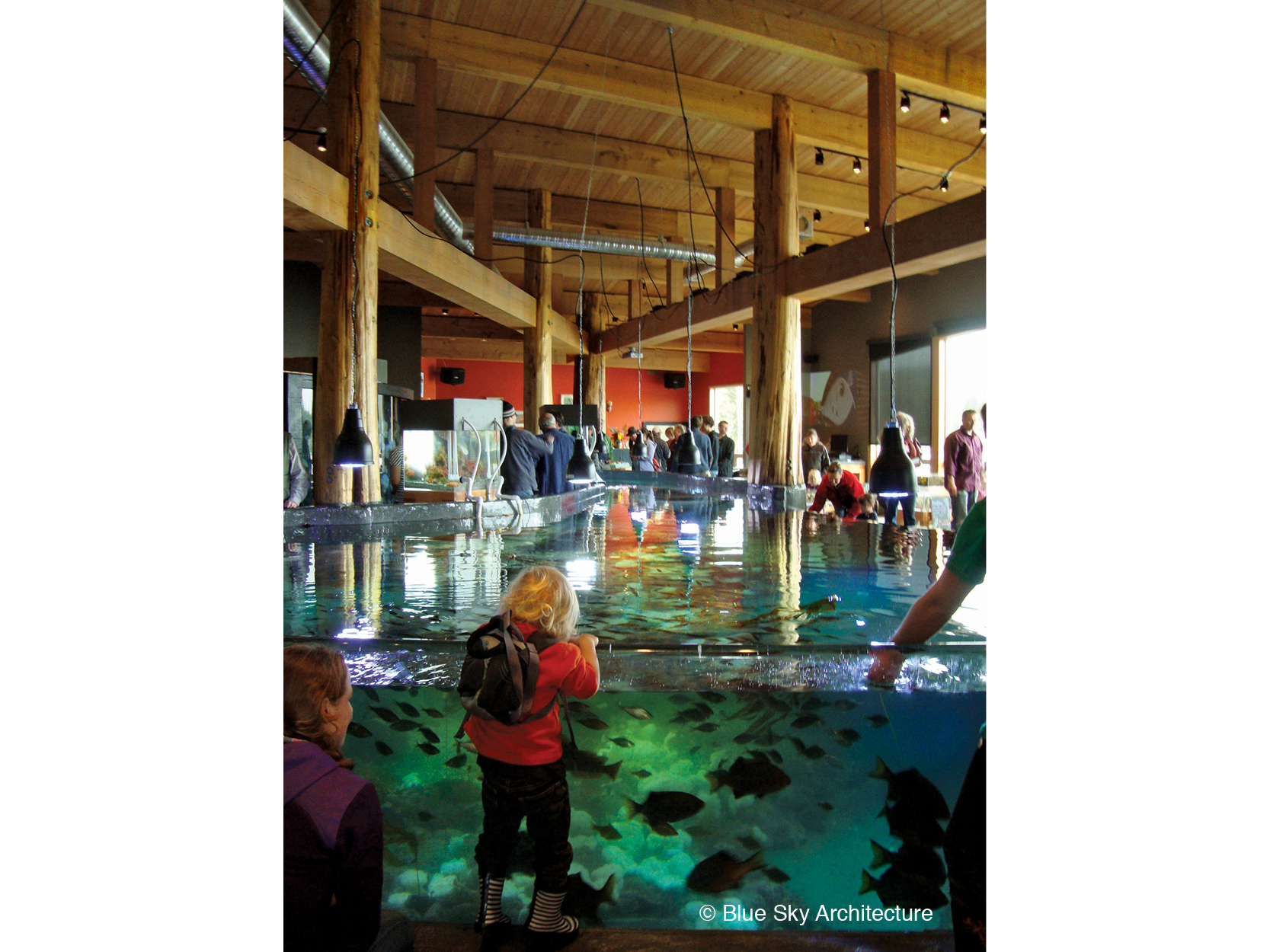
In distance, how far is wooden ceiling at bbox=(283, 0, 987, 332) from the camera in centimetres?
524

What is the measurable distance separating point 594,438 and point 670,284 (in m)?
3.55

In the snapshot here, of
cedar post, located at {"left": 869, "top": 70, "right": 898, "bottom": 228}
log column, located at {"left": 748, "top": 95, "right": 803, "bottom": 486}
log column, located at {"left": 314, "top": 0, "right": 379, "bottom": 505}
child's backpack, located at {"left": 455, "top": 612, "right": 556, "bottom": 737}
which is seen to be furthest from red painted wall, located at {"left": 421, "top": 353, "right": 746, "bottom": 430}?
child's backpack, located at {"left": 455, "top": 612, "right": 556, "bottom": 737}

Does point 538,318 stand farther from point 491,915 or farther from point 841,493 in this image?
point 491,915

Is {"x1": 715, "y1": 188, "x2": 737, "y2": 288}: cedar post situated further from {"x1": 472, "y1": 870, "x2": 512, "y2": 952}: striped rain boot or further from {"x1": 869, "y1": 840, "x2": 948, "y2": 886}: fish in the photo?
{"x1": 472, "y1": 870, "x2": 512, "y2": 952}: striped rain boot

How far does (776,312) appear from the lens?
21.7ft

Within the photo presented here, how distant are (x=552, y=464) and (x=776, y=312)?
2.43 metres

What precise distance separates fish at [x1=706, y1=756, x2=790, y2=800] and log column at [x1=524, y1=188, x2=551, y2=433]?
749cm

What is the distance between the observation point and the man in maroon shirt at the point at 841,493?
19.6 feet

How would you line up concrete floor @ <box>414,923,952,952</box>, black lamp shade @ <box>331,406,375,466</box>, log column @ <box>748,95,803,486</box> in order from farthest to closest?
log column @ <box>748,95,803,486</box> < black lamp shade @ <box>331,406,375,466</box> < concrete floor @ <box>414,923,952,952</box>

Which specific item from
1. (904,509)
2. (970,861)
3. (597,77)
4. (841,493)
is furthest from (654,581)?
(597,77)

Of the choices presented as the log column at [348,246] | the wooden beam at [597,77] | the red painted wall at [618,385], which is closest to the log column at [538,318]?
the wooden beam at [597,77]
